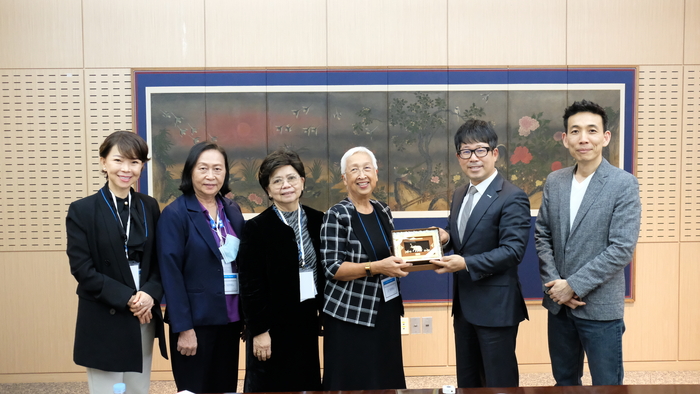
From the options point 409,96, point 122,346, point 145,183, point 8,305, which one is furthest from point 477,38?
point 8,305

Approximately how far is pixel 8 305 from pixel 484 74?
14.6ft

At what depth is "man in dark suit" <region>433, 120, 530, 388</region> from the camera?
2350 mm

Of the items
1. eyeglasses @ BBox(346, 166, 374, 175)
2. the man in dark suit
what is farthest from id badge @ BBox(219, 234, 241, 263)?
the man in dark suit

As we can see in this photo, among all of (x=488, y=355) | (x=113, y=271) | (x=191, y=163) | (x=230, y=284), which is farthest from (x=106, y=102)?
(x=488, y=355)

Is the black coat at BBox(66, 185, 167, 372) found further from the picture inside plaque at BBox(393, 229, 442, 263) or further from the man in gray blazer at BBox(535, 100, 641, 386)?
the man in gray blazer at BBox(535, 100, 641, 386)

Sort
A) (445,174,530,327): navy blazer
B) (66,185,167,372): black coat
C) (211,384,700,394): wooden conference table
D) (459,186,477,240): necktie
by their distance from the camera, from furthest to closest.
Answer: (459,186,477,240): necktie, (445,174,530,327): navy blazer, (66,185,167,372): black coat, (211,384,700,394): wooden conference table

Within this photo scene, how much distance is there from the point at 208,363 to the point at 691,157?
13.7ft

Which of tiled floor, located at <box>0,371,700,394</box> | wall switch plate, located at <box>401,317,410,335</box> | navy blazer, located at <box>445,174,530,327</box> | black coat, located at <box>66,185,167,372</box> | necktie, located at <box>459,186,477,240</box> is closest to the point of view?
black coat, located at <box>66,185,167,372</box>

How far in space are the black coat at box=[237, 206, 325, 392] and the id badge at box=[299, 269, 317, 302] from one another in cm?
3

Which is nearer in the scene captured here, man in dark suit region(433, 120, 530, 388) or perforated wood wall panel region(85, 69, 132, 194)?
man in dark suit region(433, 120, 530, 388)

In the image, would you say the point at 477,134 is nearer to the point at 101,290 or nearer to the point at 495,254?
the point at 495,254

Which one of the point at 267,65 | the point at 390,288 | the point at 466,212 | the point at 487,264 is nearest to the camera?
the point at 487,264

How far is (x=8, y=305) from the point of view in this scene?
3.93 m

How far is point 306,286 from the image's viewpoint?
2.39m
